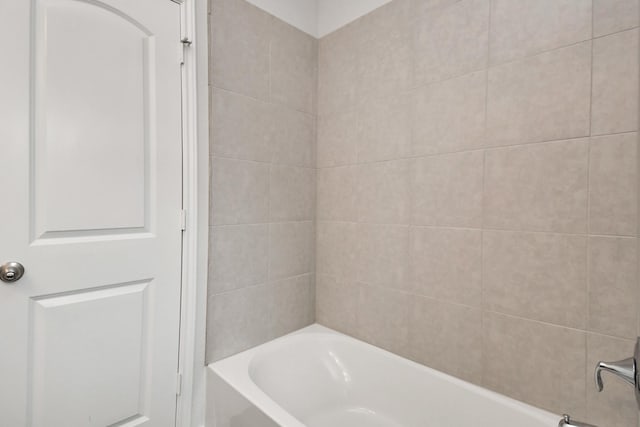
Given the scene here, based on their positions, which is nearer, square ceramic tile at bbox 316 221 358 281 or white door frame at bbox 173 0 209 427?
white door frame at bbox 173 0 209 427

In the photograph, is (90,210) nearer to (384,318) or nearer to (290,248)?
(290,248)

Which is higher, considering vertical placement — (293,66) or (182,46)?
(293,66)

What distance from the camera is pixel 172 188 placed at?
137cm

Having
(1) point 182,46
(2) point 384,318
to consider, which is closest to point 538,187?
(2) point 384,318

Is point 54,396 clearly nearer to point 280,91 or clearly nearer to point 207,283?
point 207,283

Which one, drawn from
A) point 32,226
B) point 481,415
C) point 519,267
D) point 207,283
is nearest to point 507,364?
point 481,415

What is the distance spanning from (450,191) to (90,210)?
4.76 ft

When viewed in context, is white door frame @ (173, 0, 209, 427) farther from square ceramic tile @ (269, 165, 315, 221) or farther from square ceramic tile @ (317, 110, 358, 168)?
square ceramic tile @ (317, 110, 358, 168)

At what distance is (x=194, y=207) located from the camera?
1418 millimetres

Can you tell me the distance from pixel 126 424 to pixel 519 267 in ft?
5.53

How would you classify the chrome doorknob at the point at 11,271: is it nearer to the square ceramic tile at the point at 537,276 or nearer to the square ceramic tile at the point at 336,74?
the square ceramic tile at the point at 336,74

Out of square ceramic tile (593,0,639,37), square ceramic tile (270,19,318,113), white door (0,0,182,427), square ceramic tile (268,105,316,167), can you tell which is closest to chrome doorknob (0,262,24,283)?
white door (0,0,182,427)

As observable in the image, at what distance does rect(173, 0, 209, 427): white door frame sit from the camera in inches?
54.9

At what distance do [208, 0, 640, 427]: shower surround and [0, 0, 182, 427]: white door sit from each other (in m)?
0.25
